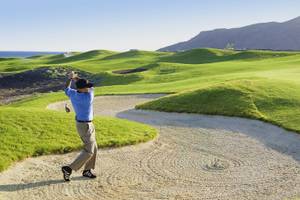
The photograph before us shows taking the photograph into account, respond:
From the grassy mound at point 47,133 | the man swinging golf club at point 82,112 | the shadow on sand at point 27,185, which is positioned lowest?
the shadow on sand at point 27,185

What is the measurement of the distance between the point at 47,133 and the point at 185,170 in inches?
280

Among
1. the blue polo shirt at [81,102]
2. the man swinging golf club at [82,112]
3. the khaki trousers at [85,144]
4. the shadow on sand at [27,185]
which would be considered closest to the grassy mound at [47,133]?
the shadow on sand at [27,185]

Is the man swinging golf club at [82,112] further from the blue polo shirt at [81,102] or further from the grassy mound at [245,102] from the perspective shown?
the grassy mound at [245,102]

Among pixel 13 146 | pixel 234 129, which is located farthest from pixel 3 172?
pixel 234 129

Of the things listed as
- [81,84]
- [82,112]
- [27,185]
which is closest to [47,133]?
[27,185]

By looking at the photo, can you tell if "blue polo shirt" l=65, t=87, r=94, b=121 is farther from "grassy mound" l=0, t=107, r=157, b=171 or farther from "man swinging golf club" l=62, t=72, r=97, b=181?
"grassy mound" l=0, t=107, r=157, b=171

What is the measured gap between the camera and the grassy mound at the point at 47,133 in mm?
17906

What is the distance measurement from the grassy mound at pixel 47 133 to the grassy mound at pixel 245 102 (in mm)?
6395

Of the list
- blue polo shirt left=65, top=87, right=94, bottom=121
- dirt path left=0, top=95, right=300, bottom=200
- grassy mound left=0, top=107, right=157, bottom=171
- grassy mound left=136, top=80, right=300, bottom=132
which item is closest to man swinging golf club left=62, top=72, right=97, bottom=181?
blue polo shirt left=65, top=87, right=94, bottom=121

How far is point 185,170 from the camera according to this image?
16.3 meters

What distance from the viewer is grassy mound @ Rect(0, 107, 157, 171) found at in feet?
58.7

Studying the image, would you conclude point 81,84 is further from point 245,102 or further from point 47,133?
point 245,102

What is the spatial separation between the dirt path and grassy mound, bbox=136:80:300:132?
92.2 inches

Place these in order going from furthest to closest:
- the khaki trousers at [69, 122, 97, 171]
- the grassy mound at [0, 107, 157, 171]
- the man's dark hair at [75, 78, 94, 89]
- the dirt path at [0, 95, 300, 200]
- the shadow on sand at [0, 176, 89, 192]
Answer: the grassy mound at [0, 107, 157, 171], the khaki trousers at [69, 122, 97, 171], the man's dark hair at [75, 78, 94, 89], the shadow on sand at [0, 176, 89, 192], the dirt path at [0, 95, 300, 200]
